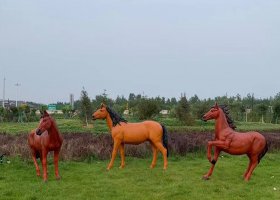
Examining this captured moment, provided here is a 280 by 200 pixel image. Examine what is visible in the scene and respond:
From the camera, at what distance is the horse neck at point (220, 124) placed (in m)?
10.3

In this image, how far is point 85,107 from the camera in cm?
3005

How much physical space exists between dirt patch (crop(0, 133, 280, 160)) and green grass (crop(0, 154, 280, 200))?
47 centimetres

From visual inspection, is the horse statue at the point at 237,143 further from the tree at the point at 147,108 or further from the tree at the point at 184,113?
the tree at the point at 147,108

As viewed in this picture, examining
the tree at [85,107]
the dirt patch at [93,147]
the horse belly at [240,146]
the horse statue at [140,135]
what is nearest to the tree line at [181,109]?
the tree at [85,107]

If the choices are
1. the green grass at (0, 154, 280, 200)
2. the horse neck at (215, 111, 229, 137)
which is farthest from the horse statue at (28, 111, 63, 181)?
the horse neck at (215, 111, 229, 137)

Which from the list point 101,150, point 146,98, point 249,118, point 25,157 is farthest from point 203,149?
point 249,118

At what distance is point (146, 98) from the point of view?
111 ft

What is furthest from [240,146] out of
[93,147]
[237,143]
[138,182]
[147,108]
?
[147,108]

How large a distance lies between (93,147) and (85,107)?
16.8m

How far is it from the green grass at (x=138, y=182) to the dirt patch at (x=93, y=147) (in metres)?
0.47

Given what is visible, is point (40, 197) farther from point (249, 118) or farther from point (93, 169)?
point (249, 118)

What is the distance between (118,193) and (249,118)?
38.8 m

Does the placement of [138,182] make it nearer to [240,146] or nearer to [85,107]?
[240,146]

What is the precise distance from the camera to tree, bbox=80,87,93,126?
3000 cm
